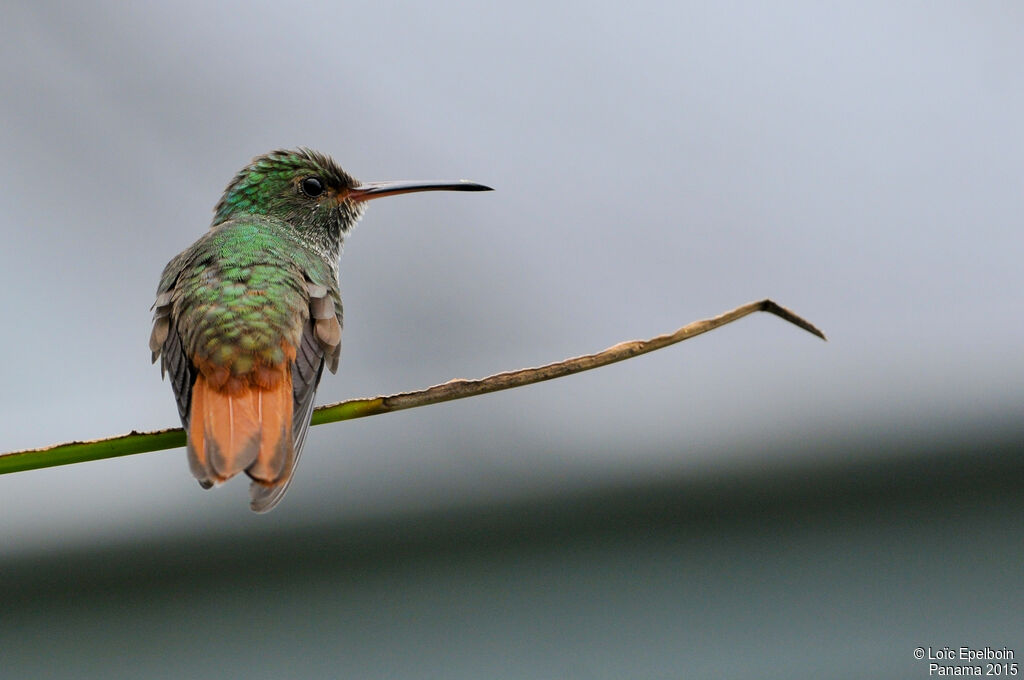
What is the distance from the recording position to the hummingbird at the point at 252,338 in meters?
1.78

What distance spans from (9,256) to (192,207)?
2.74ft

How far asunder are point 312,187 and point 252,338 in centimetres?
113

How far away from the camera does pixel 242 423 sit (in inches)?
72.7

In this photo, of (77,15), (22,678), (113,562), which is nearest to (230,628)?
(113,562)

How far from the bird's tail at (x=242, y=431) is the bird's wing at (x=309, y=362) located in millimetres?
14

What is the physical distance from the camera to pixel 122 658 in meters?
4.10

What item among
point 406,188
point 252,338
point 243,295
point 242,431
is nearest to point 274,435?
point 242,431

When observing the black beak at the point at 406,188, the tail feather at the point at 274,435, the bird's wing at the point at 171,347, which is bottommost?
the tail feather at the point at 274,435

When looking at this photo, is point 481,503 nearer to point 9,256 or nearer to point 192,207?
point 192,207

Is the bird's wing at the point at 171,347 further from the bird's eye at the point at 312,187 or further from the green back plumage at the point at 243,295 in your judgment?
the bird's eye at the point at 312,187

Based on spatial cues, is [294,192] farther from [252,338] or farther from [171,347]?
[252,338]

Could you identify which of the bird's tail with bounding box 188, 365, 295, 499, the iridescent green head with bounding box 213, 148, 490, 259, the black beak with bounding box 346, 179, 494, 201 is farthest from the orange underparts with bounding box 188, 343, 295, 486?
the iridescent green head with bounding box 213, 148, 490, 259

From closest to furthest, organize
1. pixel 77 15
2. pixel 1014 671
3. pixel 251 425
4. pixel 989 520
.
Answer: pixel 251 425
pixel 1014 671
pixel 989 520
pixel 77 15

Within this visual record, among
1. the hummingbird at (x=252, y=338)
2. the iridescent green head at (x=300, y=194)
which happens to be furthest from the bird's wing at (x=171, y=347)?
the iridescent green head at (x=300, y=194)
